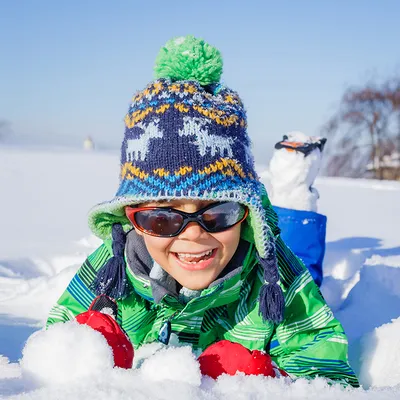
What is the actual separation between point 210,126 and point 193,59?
0.29m

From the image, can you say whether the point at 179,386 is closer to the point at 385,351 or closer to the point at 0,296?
the point at 385,351

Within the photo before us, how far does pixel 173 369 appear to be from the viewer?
1.07 m

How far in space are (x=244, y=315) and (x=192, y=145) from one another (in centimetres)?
68

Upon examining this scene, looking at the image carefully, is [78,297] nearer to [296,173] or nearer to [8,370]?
[8,370]

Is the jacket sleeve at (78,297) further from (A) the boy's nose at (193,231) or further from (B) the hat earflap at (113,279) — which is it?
(A) the boy's nose at (193,231)

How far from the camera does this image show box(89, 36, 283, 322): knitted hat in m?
1.61

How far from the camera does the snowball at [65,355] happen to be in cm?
107

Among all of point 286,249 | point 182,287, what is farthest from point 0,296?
point 286,249

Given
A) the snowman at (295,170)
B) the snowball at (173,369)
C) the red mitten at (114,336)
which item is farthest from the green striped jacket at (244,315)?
the snowman at (295,170)

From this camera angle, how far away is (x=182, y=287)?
1.86 metres

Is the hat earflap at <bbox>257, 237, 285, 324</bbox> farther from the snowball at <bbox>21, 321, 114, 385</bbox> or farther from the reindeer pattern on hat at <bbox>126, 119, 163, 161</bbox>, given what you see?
the snowball at <bbox>21, 321, 114, 385</bbox>

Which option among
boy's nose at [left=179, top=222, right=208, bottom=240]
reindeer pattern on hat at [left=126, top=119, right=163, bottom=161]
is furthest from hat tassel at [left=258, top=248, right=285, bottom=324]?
reindeer pattern on hat at [left=126, top=119, right=163, bottom=161]

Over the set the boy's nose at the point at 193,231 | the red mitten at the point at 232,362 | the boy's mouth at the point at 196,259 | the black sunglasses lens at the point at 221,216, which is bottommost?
the red mitten at the point at 232,362

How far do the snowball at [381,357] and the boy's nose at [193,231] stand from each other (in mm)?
750
